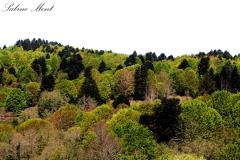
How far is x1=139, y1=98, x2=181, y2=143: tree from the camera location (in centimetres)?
5338

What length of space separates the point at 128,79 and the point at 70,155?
2325 inches

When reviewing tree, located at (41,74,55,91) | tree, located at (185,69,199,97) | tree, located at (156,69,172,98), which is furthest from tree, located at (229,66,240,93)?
tree, located at (41,74,55,91)

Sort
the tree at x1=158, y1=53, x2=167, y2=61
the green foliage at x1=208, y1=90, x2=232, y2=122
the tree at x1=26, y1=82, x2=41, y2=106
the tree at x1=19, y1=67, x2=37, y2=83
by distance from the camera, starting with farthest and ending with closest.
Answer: the tree at x1=158, y1=53, x2=167, y2=61
the tree at x1=19, y1=67, x2=37, y2=83
the tree at x1=26, y1=82, x2=41, y2=106
the green foliage at x1=208, y1=90, x2=232, y2=122

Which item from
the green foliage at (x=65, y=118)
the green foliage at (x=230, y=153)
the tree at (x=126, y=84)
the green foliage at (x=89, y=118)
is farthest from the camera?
the tree at (x=126, y=84)

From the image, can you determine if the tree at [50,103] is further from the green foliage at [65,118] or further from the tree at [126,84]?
the tree at [126,84]

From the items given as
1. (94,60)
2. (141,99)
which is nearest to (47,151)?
A: (141,99)

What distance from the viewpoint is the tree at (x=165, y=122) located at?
53375mm

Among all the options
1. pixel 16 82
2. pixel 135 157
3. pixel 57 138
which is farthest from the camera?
pixel 16 82

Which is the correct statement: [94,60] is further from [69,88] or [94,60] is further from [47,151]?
[47,151]

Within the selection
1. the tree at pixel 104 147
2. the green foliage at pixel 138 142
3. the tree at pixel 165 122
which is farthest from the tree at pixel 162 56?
the tree at pixel 104 147

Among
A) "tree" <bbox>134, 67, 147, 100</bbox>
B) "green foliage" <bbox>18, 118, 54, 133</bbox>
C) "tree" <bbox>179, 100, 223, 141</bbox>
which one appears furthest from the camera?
"tree" <bbox>134, 67, 147, 100</bbox>

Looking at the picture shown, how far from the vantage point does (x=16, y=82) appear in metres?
116

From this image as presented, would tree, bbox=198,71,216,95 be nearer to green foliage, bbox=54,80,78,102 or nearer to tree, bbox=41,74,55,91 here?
green foliage, bbox=54,80,78,102

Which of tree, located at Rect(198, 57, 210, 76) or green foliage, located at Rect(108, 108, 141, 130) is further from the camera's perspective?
tree, located at Rect(198, 57, 210, 76)
